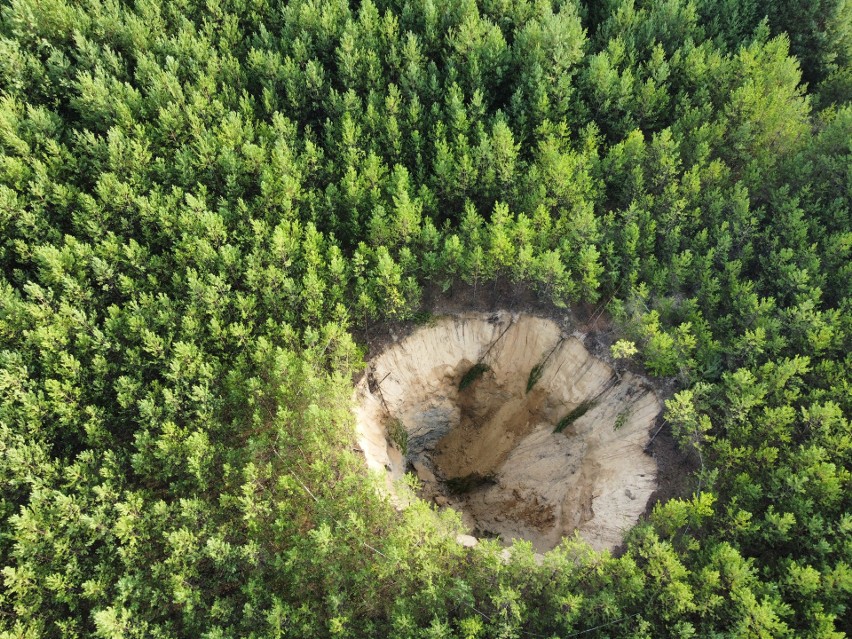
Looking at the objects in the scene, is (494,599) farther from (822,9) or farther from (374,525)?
(822,9)

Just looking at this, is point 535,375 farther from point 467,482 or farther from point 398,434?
point 398,434

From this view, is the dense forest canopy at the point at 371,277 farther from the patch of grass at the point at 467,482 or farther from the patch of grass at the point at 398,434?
the patch of grass at the point at 467,482

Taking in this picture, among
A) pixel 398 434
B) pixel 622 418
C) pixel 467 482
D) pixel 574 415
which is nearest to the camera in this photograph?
pixel 622 418

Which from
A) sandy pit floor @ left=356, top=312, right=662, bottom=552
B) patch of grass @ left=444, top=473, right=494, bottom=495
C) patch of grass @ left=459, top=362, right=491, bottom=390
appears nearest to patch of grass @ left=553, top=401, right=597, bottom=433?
sandy pit floor @ left=356, top=312, right=662, bottom=552

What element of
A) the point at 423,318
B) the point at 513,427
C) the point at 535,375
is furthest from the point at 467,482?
the point at 423,318

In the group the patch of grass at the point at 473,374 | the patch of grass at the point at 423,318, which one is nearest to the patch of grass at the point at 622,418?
the patch of grass at the point at 473,374

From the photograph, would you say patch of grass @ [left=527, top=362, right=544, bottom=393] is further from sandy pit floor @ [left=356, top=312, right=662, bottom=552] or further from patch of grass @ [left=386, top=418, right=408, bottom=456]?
patch of grass @ [left=386, top=418, right=408, bottom=456]
